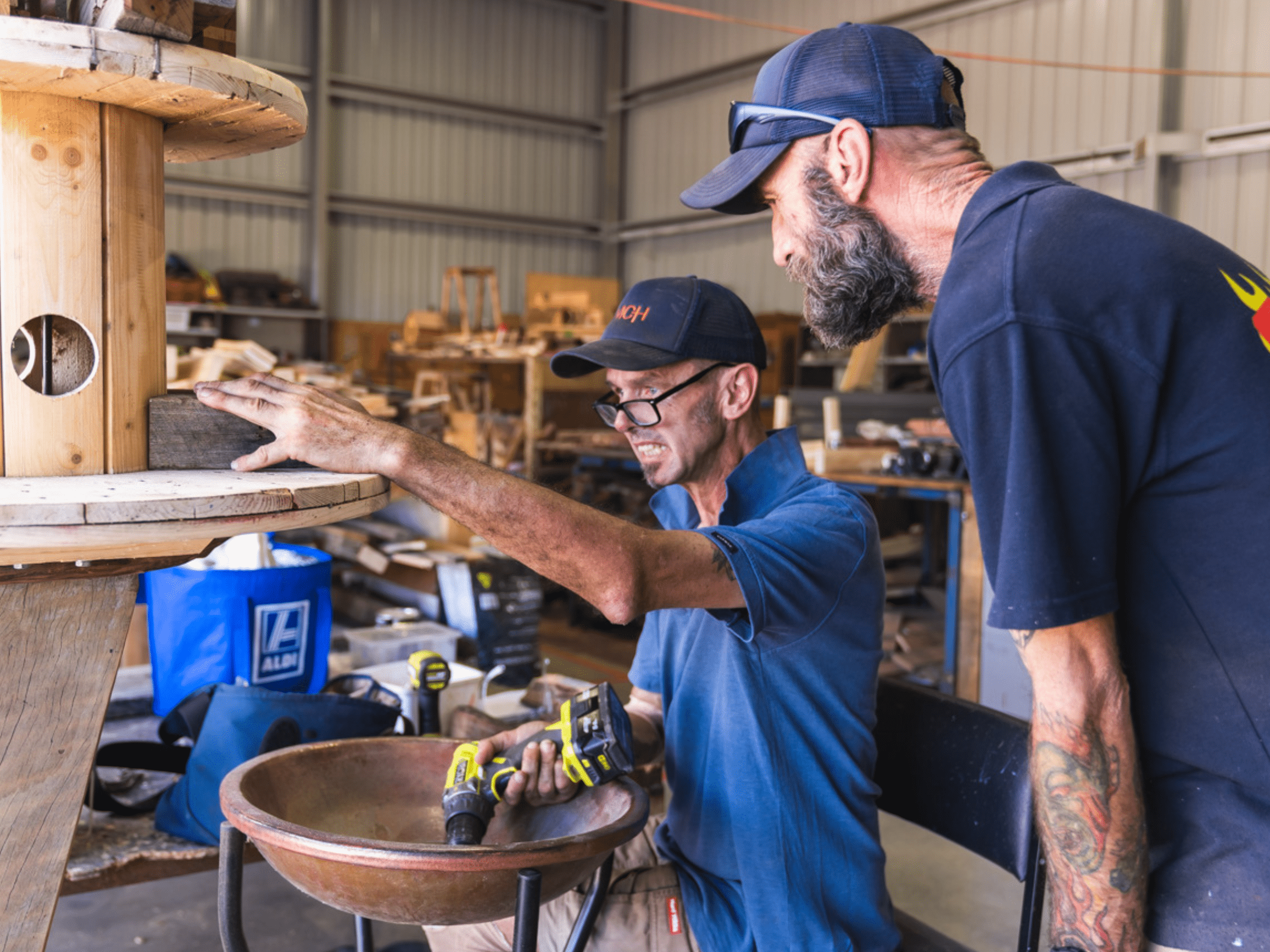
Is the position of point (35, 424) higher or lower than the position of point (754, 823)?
higher

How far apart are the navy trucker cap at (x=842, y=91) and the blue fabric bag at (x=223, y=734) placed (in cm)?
166

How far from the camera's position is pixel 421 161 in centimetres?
1352

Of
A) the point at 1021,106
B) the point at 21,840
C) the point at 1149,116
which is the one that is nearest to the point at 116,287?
the point at 21,840

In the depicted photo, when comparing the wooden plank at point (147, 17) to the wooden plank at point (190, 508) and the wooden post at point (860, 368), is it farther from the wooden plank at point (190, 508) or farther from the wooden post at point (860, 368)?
the wooden post at point (860, 368)

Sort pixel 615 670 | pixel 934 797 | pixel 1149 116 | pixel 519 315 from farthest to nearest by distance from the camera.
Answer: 1. pixel 519 315
2. pixel 1149 116
3. pixel 615 670
4. pixel 934 797

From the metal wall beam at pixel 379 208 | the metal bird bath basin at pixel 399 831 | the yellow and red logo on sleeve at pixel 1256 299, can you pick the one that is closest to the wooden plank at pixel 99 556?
the metal bird bath basin at pixel 399 831

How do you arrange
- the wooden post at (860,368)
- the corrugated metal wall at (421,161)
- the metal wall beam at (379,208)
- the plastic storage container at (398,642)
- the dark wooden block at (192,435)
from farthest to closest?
the corrugated metal wall at (421,161), the metal wall beam at (379,208), the wooden post at (860,368), the plastic storage container at (398,642), the dark wooden block at (192,435)

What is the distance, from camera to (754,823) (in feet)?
5.68

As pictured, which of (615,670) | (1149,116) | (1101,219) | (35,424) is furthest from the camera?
(1149,116)

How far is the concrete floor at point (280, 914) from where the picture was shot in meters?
3.34

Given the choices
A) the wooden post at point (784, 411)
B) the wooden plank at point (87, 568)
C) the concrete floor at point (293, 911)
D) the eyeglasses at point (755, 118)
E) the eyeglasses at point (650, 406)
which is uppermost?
the eyeglasses at point (755, 118)

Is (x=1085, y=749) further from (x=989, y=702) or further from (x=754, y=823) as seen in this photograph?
(x=989, y=702)

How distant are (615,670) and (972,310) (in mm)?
5879

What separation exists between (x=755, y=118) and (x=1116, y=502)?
0.67 meters
